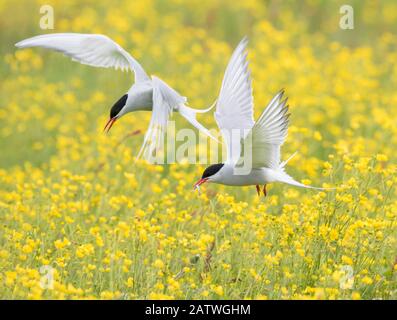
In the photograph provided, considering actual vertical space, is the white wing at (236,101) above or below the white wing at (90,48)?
below

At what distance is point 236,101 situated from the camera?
4742 millimetres

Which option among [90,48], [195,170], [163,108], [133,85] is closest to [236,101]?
[163,108]

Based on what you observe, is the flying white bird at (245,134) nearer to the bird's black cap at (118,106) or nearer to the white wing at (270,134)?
the white wing at (270,134)

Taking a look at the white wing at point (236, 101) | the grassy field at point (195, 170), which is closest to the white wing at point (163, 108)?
the white wing at point (236, 101)

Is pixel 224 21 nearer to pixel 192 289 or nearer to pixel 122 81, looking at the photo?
pixel 122 81

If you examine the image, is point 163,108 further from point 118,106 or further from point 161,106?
point 118,106

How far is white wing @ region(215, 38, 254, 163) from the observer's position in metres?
4.66

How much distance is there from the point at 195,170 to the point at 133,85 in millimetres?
1696

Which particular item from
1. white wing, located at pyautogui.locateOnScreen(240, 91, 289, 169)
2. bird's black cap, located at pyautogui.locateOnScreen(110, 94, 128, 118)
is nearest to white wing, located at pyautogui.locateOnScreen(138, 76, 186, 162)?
bird's black cap, located at pyautogui.locateOnScreen(110, 94, 128, 118)

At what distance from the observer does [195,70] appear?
28.3ft

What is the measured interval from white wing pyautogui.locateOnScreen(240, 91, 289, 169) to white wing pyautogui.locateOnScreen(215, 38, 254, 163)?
232 mm

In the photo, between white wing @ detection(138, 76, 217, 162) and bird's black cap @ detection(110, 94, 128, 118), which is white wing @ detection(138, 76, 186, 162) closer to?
white wing @ detection(138, 76, 217, 162)

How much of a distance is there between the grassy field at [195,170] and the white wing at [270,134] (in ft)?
0.83

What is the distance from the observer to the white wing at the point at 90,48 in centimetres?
482
